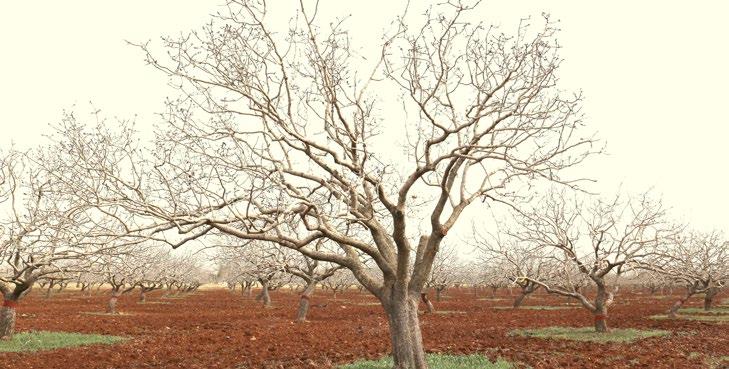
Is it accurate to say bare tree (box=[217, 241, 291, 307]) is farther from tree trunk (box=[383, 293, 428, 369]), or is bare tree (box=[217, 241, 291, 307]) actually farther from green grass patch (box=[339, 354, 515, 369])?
green grass patch (box=[339, 354, 515, 369])

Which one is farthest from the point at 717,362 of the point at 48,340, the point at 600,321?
the point at 48,340

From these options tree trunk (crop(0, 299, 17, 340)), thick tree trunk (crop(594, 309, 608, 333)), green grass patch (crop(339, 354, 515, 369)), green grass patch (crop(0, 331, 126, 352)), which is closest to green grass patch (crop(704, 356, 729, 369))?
green grass patch (crop(339, 354, 515, 369))

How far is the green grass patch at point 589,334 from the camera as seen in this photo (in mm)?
20781

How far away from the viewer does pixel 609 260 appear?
22828mm

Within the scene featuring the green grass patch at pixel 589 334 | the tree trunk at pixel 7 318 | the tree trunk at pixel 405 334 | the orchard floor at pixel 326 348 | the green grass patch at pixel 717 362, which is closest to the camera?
the tree trunk at pixel 405 334

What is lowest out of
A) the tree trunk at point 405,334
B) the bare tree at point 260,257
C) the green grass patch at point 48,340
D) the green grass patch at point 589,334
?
the green grass patch at point 589,334

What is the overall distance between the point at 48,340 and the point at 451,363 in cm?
1586

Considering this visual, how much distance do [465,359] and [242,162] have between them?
336 inches

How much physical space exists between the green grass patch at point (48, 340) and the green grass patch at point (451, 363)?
11.9 m

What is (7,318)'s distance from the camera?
20203 mm

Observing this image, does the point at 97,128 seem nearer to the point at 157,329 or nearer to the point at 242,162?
the point at 242,162

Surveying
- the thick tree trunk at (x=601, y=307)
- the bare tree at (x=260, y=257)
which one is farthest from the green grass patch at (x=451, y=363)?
the thick tree trunk at (x=601, y=307)

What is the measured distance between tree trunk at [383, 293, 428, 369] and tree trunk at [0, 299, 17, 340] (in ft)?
52.8

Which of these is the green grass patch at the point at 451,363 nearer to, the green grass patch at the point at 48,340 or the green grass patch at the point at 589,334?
the green grass patch at the point at 589,334
